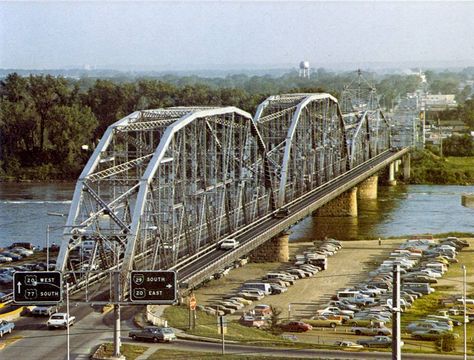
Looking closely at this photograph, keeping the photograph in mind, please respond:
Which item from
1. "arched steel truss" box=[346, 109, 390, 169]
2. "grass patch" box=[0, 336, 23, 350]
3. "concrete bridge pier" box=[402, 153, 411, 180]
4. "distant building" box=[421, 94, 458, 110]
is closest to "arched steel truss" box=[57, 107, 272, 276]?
"grass patch" box=[0, 336, 23, 350]

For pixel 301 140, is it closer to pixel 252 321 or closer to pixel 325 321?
pixel 325 321

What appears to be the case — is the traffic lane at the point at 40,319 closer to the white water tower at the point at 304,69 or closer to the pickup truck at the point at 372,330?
the pickup truck at the point at 372,330

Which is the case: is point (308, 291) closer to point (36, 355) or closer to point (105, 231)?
point (105, 231)

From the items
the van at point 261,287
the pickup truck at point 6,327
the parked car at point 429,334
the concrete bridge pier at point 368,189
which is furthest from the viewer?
the concrete bridge pier at point 368,189

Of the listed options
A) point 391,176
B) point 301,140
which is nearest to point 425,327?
point 301,140

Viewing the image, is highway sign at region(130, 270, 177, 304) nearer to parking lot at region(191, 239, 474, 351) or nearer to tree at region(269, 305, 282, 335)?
parking lot at region(191, 239, 474, 351)

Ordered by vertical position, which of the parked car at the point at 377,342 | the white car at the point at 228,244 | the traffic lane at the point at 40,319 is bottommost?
the parked car at the point at 377,342

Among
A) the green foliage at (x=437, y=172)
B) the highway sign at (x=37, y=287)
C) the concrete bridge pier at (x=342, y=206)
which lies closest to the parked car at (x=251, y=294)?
the highway sign at (x=37, y=287)
